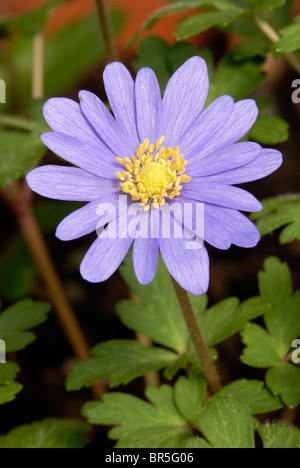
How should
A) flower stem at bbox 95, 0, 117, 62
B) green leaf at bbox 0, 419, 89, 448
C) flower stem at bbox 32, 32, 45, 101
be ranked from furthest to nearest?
1. flower stem at bbox 32, 32, 45, 101
2. flower stem at bbox 95, 0, 117, 62
3. green leaf at bbox 0, 419, 89, 448

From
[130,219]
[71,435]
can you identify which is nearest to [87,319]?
[71,435]

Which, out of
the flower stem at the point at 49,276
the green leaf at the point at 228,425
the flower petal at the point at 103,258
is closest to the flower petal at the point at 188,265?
the flower petal at the point at 103,258

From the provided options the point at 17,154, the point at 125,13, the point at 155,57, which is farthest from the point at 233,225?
the point at 125,13

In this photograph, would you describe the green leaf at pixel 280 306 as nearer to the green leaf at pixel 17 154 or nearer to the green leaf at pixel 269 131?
the green leaf at pixel 269 131

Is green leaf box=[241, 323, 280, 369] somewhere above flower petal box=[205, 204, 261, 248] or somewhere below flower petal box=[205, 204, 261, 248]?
below

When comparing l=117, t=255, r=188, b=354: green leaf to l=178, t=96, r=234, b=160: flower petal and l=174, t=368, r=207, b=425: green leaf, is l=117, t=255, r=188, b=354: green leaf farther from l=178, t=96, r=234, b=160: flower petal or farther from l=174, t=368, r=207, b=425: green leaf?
l=178, t=96, r=234, b=160: flower petal

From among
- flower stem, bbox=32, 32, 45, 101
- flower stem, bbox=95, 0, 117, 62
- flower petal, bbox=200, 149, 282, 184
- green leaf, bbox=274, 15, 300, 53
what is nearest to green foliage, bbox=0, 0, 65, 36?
flower stem, bbox=32, 32, 45, 101
